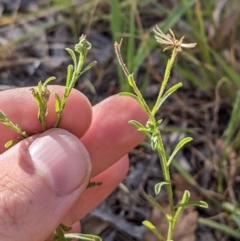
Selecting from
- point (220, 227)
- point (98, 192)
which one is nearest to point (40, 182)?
point (98, 192)

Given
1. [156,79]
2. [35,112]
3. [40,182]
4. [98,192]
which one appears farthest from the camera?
[156,79]

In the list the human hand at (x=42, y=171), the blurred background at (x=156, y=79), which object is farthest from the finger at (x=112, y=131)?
the blurred background at (x=156, y=79)

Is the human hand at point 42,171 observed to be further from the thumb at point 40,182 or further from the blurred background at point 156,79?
the blurred background at point 156,79

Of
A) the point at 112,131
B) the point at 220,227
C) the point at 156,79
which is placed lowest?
the point at 220,227

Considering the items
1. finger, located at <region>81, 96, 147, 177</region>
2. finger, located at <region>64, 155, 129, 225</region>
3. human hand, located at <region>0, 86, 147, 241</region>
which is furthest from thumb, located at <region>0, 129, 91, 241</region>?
finger, located at <region>64, 155, 129, 225</region>

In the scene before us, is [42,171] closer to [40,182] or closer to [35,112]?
[40,182]

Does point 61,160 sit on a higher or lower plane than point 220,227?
higher

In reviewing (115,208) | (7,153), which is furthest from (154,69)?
(7,153)

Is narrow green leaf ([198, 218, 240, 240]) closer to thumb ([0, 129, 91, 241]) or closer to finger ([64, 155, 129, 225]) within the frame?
finger ([64, 155, 129, 225])

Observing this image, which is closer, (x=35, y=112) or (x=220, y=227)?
(x=35, y=112)
